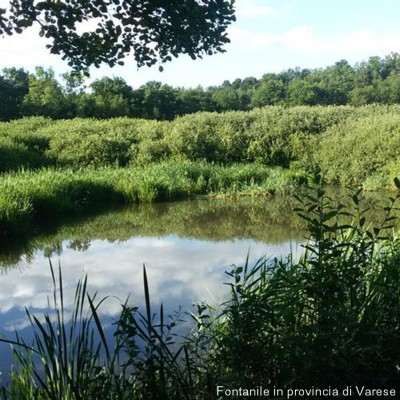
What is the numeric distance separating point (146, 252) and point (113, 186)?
528 cm

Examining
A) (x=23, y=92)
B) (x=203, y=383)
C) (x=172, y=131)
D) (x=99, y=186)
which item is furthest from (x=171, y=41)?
(x=23, y=92)

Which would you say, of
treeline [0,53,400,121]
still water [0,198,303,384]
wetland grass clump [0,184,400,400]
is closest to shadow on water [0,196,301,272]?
still water [0,198,303,384]

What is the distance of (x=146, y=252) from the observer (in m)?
7.69

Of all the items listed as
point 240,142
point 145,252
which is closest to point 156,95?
point 240,142

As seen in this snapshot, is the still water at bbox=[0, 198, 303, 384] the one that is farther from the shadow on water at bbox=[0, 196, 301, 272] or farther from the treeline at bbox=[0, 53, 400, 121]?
the treeline at bbox=[0, 53, 400, 121]

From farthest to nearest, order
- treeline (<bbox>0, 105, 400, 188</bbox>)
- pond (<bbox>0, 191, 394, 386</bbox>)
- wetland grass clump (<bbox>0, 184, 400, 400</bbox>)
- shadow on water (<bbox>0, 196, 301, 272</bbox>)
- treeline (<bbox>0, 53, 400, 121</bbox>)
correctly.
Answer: treeline (<bbox>0, 53, 400, 121</bbox>) < treeline (<bbox>0, 105, 400, 188</bbox>) < shadow on water (<bbox>0, 196, 301, 272</bbox>) < pond (<bbox>0, 191, 394, 386</bbox>) < wetland grass clump (<bbox>0, 184, 400, 400</bbox>)

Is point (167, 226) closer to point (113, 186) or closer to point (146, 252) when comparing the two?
point (146, 252)

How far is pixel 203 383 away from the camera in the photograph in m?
2.61

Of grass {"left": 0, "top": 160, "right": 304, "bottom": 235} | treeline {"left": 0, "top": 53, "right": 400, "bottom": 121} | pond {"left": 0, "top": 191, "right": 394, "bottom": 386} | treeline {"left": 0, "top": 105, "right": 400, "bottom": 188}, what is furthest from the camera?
treeline {"left": 0, "top": 53, "right": 400, "bottom": 121}

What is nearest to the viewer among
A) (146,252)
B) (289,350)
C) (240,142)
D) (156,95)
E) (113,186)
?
(289,350)

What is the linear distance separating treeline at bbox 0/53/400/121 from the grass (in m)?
5.70

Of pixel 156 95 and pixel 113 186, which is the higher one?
pixel 156 95

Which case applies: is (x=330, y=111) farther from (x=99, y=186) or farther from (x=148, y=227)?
(x=148, y=227)

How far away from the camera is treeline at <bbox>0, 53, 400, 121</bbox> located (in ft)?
107
